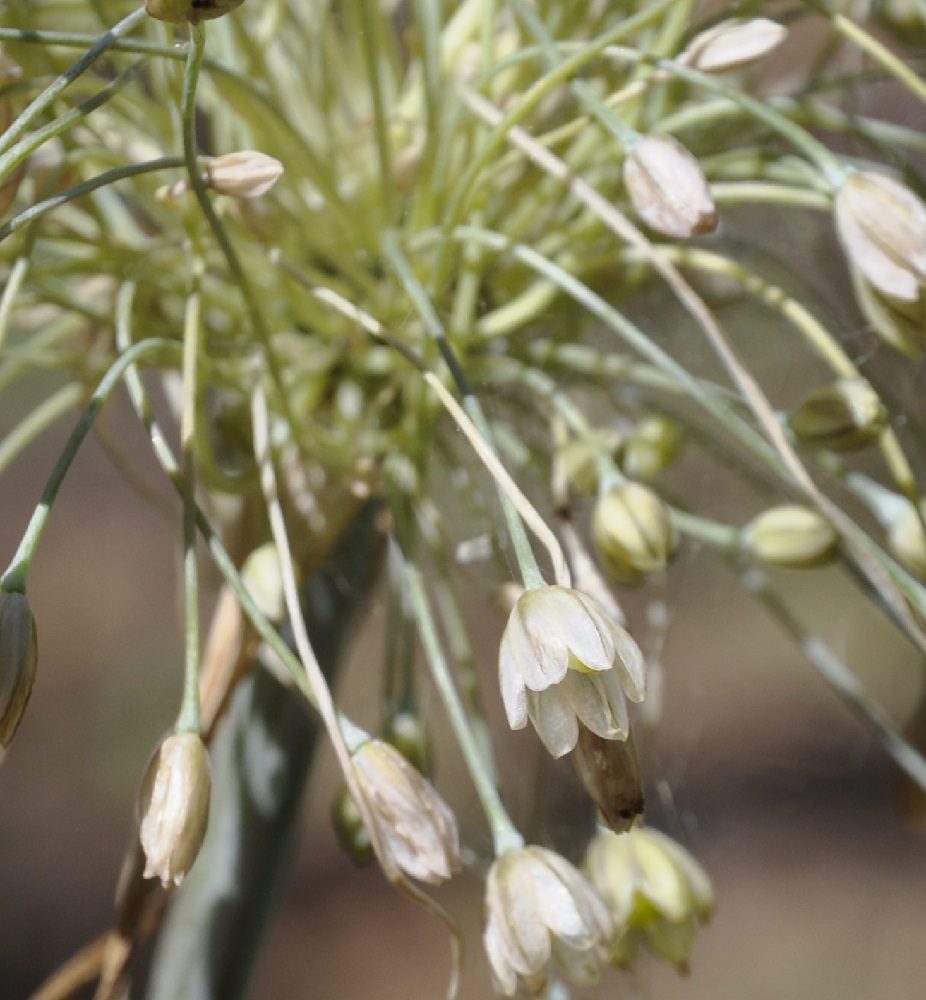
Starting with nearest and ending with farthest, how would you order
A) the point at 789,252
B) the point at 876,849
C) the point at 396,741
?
the point at 396,741 → the point at 789,252 → the point at 876,849

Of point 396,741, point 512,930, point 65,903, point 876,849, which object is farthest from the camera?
point 876,849

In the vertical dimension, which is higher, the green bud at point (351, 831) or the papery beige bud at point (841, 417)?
the papery beige bud at point (841, 417)

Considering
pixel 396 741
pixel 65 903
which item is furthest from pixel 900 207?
pixel 65 903

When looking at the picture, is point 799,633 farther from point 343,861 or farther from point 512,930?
point 343,861

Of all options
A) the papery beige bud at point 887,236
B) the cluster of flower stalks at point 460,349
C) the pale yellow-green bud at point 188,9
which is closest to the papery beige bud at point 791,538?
the cluster of flower stalks at point 460,349

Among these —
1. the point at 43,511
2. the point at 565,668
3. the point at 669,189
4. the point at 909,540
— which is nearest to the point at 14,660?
the point at 43,511

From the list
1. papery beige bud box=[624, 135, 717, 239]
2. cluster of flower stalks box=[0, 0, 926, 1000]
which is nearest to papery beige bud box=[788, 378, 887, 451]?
cluster of flower stalks box=[0, 0, 926, 1000]

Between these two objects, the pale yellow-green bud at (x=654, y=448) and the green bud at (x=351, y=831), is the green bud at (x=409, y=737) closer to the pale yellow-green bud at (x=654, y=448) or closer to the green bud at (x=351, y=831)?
the green bud at (x=351, y=831)

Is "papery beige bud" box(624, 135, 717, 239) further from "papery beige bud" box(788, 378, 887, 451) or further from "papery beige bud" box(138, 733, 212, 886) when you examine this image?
"papery beige bud" box(138, 733, 212, 886)
